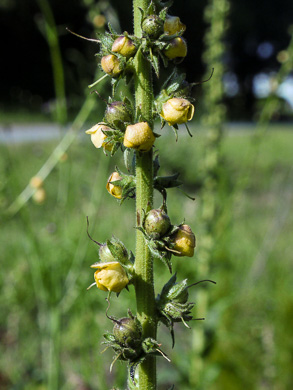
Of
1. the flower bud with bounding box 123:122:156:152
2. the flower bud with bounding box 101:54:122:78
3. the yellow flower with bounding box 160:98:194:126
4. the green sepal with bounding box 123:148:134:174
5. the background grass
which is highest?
the flower bud with bounding box 101:54:122:78

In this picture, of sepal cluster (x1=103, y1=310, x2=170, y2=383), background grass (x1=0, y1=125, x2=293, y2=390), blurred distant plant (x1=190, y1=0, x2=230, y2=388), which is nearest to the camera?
sepal cluster (x1=103, y1=310, x2=170, y2=383)

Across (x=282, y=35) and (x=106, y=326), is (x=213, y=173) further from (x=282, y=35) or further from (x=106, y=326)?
(x=282, y=35)

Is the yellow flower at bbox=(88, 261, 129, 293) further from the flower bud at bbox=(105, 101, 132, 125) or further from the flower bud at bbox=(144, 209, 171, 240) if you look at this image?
the flower bud at bbox=(105, 101, 132, 125)

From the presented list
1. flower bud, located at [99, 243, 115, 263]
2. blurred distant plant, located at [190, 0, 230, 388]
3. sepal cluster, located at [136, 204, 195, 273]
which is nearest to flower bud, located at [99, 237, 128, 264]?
flower bud, located at [99, 243, 115, 263]

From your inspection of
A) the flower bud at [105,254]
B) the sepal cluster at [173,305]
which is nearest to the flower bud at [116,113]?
the flower bud at [105,254]

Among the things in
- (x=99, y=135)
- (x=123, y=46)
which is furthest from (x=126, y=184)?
(x=123, y=46)
